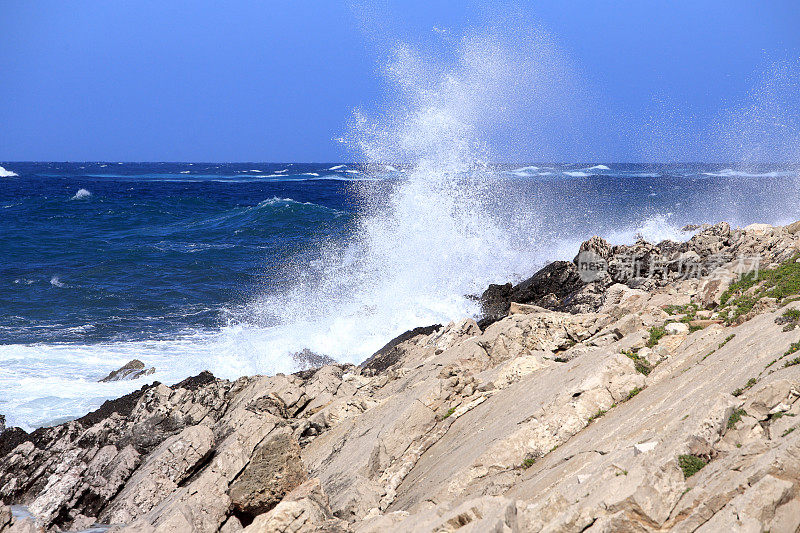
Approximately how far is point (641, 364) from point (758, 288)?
10.3 ft

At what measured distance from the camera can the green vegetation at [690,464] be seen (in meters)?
5.11

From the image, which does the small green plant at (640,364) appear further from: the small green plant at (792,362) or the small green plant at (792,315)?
the small green plant at (792,362)

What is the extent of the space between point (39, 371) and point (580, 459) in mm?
13416

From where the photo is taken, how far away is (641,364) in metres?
8.35

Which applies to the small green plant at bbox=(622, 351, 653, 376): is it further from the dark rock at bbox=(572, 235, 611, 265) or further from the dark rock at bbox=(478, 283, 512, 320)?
the dark rock at bbox=(572, 235, 611, 265)

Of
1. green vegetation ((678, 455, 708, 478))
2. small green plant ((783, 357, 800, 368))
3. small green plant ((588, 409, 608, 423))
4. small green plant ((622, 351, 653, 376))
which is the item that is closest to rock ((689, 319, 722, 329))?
small green plant ((622, 351, 653, 376))

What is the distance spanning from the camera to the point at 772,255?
1265 centimetres

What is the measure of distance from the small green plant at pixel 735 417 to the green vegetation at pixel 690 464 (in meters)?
0.60

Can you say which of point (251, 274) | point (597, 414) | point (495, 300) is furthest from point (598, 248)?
point (251, 274)

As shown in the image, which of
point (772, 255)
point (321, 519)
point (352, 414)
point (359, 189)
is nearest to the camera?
point (321, 519)

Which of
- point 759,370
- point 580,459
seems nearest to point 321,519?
point 580,459

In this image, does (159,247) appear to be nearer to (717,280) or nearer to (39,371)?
(39,371)

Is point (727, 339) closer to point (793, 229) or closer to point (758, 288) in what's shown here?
point (758, 288)

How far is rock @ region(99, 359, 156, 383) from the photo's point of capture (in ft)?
48.4
